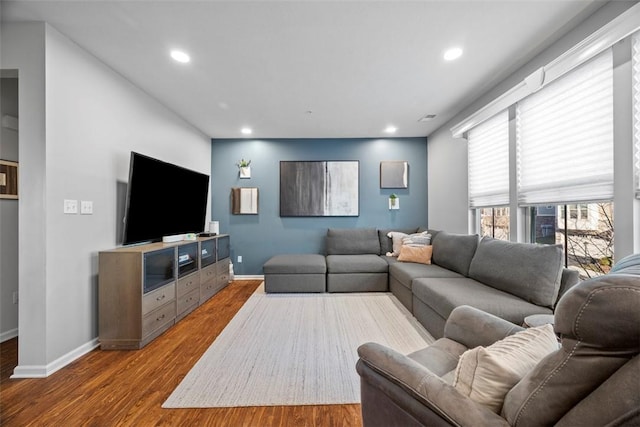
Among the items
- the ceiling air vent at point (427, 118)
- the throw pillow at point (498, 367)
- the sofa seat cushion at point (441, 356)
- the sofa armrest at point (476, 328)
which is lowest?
the sofa seat cushion at point (441, 356)

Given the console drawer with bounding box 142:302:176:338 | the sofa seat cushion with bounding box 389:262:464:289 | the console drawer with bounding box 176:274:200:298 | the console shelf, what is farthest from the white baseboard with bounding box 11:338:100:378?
the sofa seat cushion with bounding box 389:262:464:289

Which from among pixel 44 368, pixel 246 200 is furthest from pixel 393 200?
pixel 44 368

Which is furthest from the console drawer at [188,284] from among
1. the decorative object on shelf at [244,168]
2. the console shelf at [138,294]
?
the decorative object on shelf at [244,168]

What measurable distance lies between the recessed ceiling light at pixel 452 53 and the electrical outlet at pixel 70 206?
350cm

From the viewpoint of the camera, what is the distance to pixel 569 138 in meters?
2.26

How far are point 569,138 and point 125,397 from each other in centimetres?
391

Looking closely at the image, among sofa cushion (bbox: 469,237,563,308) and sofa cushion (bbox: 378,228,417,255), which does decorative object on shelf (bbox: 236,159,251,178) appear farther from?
sofa cushion (bbox: 469,237,563,308)

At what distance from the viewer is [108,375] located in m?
2.06

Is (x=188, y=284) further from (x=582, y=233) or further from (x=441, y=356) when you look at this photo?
(x=582, y=233)

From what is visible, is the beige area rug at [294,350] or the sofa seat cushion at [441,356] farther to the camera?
the beige area rug at [294,350]

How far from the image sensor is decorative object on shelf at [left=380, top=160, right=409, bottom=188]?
5.07 metres

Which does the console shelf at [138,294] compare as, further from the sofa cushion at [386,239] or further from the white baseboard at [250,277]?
the sofa cushion at [386,239]

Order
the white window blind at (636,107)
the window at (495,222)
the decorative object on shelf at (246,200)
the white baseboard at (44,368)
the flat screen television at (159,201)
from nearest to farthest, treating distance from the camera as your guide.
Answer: the white window blind at (636,107) → the white baseboard at (44,368) → the flat screen television at (159,201) → the window at (495,222) → the decorative object on shelf at (246,200)

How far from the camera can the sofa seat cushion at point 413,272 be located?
315 cm
